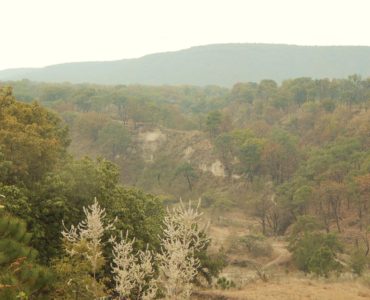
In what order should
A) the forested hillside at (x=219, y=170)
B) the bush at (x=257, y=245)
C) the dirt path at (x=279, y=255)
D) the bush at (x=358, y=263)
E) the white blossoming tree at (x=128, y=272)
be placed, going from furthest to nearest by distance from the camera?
the bush at (x=257, y=245)
the dirt path at (x=279, y=255)
the bush at (x=358, y=263)
the forested hillside at (x=219, y=170)
the white blossoming tree at (x=128, y=272)

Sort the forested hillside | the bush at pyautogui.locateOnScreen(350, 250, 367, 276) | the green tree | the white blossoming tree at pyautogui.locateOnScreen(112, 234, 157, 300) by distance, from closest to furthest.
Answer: the white blossoming tree at pyautogui.locateOnScreen(112, 234, 157, 300)
the green tree
the forested hillside
the bush at pyautogui.locateOnScreen(350, 250, 367, 276)

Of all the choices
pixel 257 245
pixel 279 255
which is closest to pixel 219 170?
pixel 257 245

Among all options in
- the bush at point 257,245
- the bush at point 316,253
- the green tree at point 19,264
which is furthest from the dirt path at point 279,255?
the green tree at point 19,264

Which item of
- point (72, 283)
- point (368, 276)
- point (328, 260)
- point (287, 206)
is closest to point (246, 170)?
point (287, 206)

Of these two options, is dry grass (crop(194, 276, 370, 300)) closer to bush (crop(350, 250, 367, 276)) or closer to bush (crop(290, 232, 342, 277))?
bush (crop(290, 232, 342, 277))

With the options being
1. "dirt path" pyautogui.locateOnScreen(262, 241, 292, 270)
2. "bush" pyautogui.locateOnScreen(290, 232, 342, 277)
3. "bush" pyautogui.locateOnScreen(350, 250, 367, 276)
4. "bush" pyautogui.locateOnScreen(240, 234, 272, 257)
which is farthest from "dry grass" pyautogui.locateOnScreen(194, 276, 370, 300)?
"bush" pyautogui.locateOnScreen(240, 234, 272, 257)

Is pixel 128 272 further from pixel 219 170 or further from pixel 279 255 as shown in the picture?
pixel 219 170

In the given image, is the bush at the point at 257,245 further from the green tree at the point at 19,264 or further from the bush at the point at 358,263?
the green tree at the point at 19,264

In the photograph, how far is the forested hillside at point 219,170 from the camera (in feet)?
65.7

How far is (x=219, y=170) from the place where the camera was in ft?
246

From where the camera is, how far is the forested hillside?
2002 centimetres

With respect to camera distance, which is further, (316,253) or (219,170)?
(219,170)

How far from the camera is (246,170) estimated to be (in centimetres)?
6712

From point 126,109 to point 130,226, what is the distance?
72560mm
